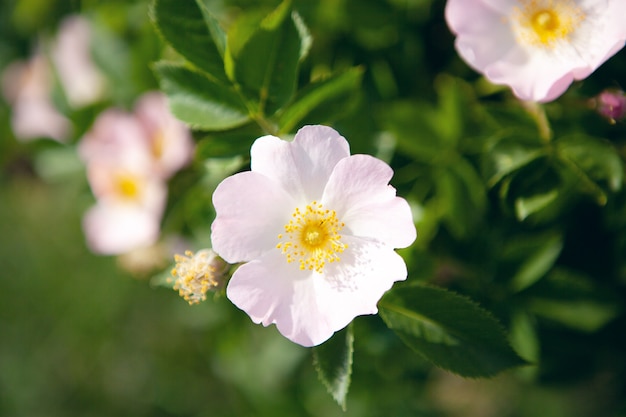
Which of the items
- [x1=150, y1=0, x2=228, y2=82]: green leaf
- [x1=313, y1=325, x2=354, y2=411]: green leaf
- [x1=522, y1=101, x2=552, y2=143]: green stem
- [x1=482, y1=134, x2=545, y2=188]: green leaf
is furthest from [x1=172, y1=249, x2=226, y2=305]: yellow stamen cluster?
[x1=522, y1=101, x2=552, y2=143]: green stem

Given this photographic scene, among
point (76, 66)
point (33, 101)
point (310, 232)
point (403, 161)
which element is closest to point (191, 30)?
point (310, 232)

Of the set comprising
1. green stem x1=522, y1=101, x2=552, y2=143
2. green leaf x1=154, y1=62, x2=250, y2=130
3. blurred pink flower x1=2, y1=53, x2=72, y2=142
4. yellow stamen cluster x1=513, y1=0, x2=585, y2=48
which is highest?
yellow stamen cluster x1=513, y1=0, x2=585, y2=48

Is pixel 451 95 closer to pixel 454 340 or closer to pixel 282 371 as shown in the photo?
pixel 454 340

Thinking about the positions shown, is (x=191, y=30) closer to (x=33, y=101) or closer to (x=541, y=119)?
(x=541, y=119)

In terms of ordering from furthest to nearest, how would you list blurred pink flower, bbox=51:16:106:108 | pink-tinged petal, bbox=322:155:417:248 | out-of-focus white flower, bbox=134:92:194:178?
blurred pink flower, bbox=51:16:106:108 → out-of-focus white flower, bbox=134:92:194:178 → pink-tinged petal, bbox=322:155:417:248

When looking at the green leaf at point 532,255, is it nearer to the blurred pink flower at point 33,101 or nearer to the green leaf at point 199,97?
the green leaf at point 199,97

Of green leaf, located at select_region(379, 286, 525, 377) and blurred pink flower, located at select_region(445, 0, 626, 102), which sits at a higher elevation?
blurred pink flower, located at select_region(445, 0, 626, 102)

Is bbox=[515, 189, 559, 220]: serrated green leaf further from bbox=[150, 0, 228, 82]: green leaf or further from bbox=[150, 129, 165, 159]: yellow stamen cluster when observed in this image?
bbox=[150, 129, 165, 159]: yellow stamen cluster

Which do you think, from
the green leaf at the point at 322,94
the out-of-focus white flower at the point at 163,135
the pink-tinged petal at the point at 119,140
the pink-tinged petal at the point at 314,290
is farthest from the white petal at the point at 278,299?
the pink-tinged petal at the point at 119,140

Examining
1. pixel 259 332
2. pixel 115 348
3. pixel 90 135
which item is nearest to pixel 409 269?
pixel 90 135
